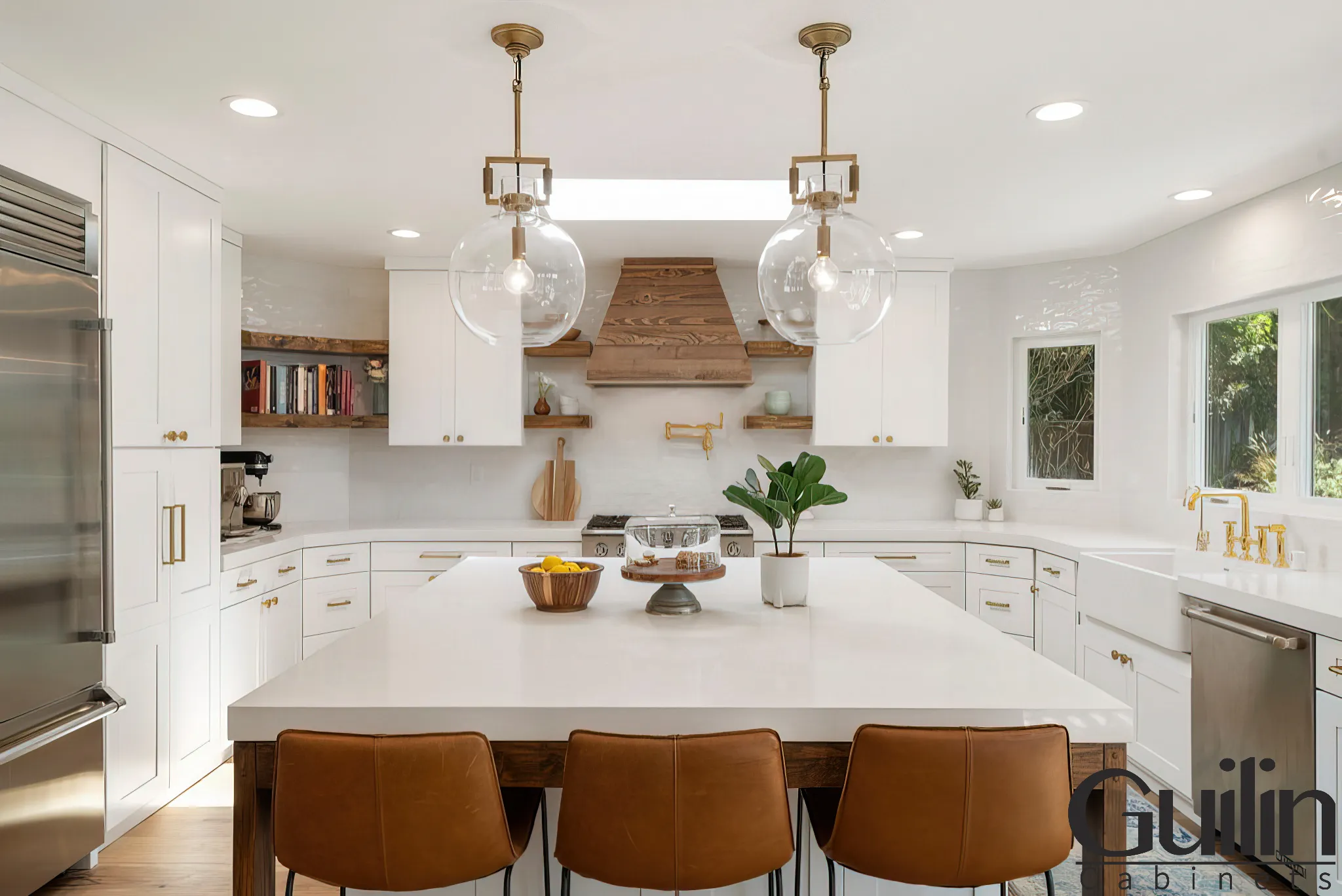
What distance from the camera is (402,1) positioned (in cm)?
199

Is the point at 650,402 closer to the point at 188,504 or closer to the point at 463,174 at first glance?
the point at 463,174

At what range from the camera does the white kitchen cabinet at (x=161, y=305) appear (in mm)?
2848

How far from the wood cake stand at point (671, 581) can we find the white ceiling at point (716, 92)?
54.9 inches

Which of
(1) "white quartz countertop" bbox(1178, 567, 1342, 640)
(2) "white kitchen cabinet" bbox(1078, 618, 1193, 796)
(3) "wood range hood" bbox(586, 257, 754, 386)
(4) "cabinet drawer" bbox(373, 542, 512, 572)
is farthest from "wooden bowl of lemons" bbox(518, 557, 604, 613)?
(3) "wood range hood" bbox(586, 257, 754, 386)

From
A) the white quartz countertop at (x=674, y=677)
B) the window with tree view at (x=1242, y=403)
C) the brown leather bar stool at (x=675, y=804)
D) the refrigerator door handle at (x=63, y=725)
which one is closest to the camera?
the brown leather bar stool at (x=675, y=804)

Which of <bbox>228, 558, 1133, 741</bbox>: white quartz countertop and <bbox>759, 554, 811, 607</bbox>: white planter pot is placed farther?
<bbox>759, 554, 811, 607</bbox>: white planter pot

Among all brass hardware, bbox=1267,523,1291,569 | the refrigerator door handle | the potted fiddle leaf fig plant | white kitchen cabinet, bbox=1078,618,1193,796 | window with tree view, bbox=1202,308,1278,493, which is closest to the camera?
the refrigerator door handle

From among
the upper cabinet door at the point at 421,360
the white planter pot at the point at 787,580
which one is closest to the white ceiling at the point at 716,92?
the upper cabinet door at the point at 421,360

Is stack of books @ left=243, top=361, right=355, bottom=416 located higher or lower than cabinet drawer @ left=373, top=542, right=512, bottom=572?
higher

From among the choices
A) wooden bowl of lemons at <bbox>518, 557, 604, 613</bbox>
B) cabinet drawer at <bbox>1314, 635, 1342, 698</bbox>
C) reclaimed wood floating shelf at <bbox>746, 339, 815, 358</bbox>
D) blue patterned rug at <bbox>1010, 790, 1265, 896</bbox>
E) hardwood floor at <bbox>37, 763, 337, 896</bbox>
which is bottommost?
blue patterned rug at <bbox>1010, 790, 1265, 896</bbox>

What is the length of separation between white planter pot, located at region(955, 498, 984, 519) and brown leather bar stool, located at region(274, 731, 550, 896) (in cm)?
409

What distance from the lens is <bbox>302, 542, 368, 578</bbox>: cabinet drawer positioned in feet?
14.0

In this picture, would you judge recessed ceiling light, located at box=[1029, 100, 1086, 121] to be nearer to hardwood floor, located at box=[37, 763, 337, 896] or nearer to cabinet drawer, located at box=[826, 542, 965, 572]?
cabinet drawer, located at box=[826, 542, 965, 572]

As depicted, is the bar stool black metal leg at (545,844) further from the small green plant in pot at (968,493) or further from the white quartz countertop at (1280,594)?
the small green plant in pot at (968,493)
